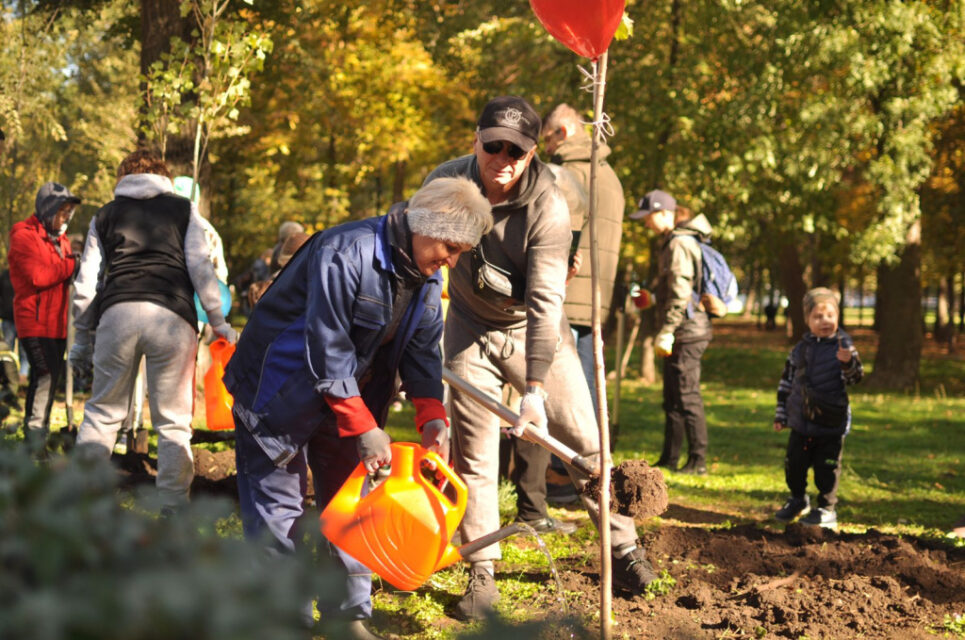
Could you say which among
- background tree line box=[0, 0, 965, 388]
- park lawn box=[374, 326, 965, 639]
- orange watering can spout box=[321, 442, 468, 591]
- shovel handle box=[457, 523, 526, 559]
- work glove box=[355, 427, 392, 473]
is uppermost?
background tree line box=[0, 0, 965, 388]

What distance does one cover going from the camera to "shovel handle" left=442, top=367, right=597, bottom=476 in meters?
3.93

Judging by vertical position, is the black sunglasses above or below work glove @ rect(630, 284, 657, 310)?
above

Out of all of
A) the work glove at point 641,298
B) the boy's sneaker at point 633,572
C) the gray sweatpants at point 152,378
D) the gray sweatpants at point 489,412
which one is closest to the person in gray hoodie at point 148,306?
the gray sweatpants at point 152,378

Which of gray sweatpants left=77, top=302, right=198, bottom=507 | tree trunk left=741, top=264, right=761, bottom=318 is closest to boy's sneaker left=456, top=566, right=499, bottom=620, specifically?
gray sweatpants left=77, top=302, right=198, bottom=507

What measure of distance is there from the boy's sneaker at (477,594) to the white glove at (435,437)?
85cm

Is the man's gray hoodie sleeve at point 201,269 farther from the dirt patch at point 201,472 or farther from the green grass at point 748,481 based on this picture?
the dirt patch at point 201,472

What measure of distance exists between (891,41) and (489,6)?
6.50m

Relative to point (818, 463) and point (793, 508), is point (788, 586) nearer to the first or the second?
point (818, 463)

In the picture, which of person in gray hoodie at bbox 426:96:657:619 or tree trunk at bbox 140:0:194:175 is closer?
person in gray hoodie at bbox 426:96:657:619

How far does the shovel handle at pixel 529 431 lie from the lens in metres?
3.93

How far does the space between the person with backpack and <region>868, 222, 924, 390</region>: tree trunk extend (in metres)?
10.0

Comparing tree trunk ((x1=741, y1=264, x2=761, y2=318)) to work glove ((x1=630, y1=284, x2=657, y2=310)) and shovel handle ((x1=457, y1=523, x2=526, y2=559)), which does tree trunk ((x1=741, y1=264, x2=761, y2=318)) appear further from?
shovel handle ((x1=457, y1=523, x2=526, y2=559))

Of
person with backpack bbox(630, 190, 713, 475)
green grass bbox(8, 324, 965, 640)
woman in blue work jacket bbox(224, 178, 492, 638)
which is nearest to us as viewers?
woman in blue work jacket bbox(224, 178, 492, 638)

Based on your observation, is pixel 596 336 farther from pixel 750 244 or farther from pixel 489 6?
pixel 750 244
